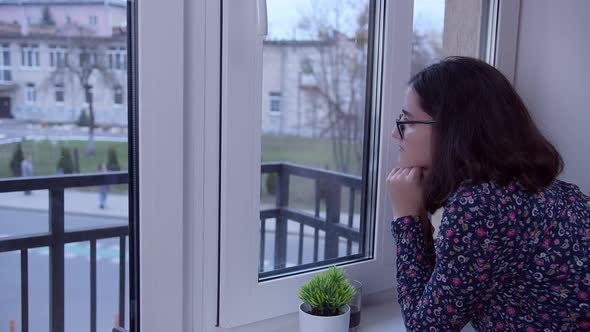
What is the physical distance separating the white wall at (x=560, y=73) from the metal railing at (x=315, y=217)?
24.3 inches

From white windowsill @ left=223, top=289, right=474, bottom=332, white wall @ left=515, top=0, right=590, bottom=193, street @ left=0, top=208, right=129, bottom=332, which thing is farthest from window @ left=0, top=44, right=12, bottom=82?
white wall @ left=515, top=0, right=590, bottom=193

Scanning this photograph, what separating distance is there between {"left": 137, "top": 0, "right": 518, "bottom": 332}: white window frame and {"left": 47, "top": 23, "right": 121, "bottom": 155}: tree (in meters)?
0.09

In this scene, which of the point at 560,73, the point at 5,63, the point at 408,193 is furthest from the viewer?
the point at 560,73

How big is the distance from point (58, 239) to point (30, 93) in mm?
354

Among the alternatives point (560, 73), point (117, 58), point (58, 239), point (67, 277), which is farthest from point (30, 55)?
point (560, 73)

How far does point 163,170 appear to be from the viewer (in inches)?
38.7

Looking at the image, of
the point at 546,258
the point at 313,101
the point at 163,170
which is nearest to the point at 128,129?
the point at 163,170

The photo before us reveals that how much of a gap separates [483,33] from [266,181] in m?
0.88

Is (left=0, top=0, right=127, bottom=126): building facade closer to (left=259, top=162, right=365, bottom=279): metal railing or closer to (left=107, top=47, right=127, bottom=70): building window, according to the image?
(left=107, top=47, right=127, bottom=70): building window

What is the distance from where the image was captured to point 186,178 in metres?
1.03

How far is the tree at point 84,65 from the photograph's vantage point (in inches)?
37.2

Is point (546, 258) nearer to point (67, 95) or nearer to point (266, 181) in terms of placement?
point (266, 181)

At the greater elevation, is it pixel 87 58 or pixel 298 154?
pixel 87 58

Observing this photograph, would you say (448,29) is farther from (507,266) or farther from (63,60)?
(63,60)
